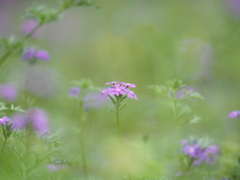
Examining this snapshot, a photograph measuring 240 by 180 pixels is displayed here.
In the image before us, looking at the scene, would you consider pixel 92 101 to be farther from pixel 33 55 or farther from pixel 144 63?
pixel 144 63

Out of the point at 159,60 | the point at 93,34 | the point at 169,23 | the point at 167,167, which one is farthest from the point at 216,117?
the point at 93,34

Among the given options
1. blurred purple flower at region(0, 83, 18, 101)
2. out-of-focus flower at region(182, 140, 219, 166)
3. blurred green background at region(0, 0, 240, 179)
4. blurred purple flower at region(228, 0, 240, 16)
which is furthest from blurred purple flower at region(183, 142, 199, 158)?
blurred purple flower at region(228, 0, 240, 16)

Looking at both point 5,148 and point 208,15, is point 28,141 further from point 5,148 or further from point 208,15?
point 208,15

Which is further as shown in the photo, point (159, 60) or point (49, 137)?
point (159, 60)

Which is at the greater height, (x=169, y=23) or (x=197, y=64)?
(x=169, y=23)

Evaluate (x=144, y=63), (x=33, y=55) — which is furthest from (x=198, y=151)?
(x=144, y=63)

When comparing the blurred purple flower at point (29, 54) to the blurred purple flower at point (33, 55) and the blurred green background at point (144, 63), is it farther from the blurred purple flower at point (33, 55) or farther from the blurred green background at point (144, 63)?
the blurred green background at point (144, 63)

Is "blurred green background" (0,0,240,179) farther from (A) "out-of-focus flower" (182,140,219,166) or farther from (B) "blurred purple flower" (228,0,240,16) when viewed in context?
(A) "out-of-focus flower" (182,140,219,166)
